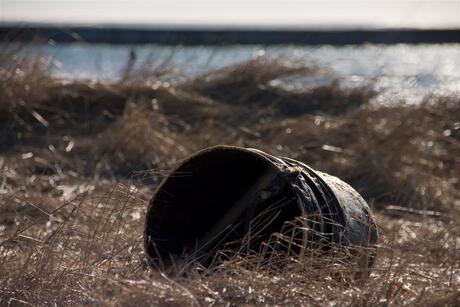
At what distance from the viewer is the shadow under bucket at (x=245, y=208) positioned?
3740 millimetres

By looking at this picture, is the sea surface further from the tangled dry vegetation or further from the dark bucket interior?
the dark bucket interior

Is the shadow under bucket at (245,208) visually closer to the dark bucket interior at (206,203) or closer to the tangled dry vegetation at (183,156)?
the dark bucket interior at (206,203)

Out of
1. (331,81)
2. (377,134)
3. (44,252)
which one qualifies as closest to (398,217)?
(377,134)

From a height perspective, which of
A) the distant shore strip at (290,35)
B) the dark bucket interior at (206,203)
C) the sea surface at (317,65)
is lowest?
the distant shore strip at (290,35)

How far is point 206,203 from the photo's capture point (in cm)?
432

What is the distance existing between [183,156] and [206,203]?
236 cm

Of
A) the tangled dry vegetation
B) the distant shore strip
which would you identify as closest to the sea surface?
the tangled dry vegetation

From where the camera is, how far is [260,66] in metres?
8.62

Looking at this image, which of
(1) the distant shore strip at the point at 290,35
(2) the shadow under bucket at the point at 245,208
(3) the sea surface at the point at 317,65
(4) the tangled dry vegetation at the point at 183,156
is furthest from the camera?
(1) the distant shore strip at the point at 290,35

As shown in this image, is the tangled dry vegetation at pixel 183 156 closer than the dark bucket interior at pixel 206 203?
Yes

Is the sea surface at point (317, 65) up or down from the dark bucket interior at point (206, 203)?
down

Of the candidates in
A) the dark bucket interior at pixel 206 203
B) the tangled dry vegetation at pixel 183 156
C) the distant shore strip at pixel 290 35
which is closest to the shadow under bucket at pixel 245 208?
the dark bucket interior at pixel 206 203

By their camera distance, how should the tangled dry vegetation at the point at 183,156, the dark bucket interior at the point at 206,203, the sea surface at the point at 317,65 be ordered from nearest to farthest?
1. the tangled dry vegetation at the point at 183,156
2. the dark bucket interior at the point at 206,203
3. the sea surface at the point at 317,65

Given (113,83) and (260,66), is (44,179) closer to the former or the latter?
(113,83)
